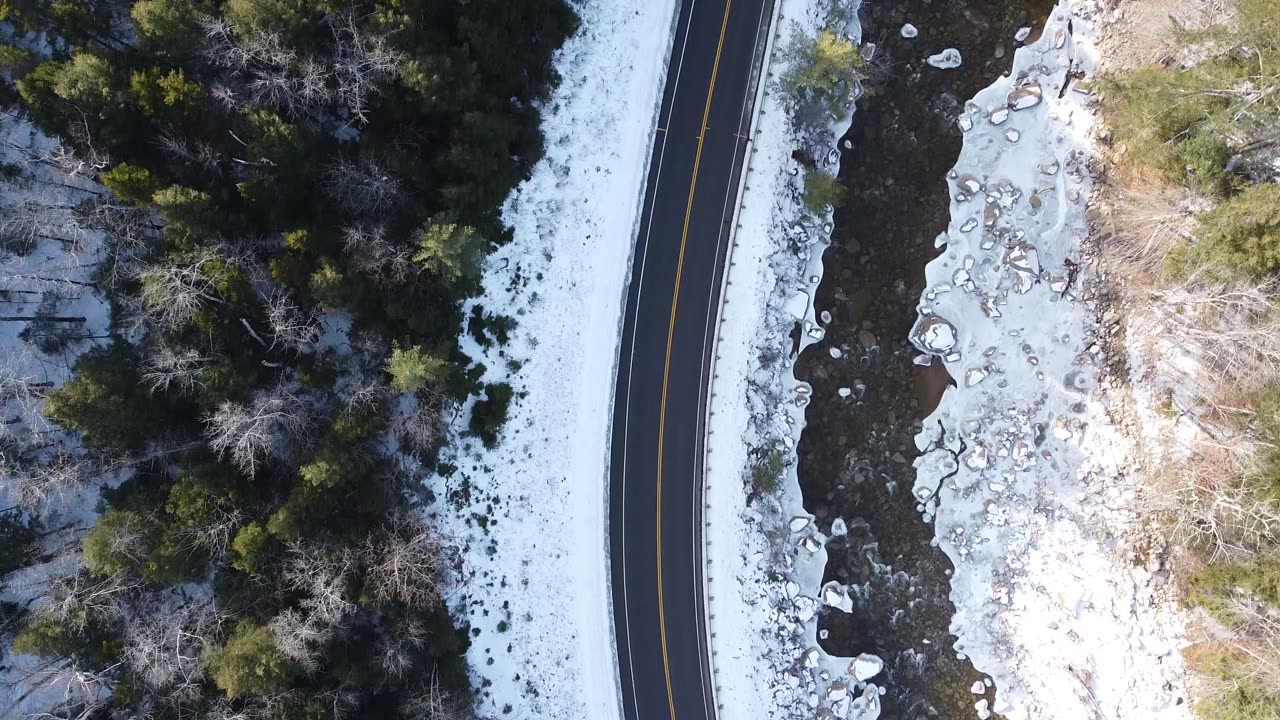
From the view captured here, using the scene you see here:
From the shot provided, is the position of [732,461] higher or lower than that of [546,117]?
lower

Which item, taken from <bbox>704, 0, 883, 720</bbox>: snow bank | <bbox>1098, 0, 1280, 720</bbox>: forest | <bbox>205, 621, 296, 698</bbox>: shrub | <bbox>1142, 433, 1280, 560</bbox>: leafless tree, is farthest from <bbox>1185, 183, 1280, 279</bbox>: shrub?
<bbox>205, 621, 296, 698</bbox>: shrub

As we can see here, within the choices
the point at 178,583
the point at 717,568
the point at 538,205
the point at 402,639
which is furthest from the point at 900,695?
the point at 178,583

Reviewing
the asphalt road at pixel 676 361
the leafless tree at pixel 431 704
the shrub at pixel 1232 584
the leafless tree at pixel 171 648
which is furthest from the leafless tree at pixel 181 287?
the shrub at pixel 1232 584

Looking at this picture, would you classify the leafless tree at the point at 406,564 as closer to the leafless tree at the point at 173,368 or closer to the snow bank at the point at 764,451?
the leafless tree at the point at 173,368

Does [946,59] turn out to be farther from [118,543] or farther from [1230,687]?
[118,543]

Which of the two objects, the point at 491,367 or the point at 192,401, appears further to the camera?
the point at 491,367

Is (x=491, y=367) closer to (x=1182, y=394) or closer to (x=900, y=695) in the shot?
(x=900, y=695)

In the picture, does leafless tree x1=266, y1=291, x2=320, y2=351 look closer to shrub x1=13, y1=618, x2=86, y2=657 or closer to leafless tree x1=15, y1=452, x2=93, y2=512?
leafless tree x1=15, y1=452, x2=93, y2=512
